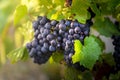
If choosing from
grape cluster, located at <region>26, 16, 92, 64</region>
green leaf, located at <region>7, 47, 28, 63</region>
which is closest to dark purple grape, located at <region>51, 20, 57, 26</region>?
grape cluster, located at <region>26, 16, 92, 64</region>

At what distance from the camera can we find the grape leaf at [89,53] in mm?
646

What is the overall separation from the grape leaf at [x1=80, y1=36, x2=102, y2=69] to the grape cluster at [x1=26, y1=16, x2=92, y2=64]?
14 millimetres

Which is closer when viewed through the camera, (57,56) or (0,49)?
(57,56)

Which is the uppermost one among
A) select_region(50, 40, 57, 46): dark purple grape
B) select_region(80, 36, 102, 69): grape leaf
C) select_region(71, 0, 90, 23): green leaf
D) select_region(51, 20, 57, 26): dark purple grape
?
select_region(71, 0, 90, 23): green leaf

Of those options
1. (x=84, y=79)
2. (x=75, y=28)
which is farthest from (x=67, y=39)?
(x=84, y=79)

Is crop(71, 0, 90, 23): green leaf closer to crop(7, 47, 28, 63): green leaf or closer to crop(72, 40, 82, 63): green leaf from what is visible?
crop(72, 40, 82, 63): green leaf

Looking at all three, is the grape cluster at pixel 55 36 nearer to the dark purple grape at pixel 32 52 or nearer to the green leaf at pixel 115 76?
the dark purple grape at pixel 32 52

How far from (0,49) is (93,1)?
0.61 m

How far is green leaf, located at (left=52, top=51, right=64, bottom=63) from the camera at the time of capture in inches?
27.8

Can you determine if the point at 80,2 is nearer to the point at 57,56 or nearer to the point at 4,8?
the point at 57,56

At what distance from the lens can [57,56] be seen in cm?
71

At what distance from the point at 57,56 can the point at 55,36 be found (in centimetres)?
6

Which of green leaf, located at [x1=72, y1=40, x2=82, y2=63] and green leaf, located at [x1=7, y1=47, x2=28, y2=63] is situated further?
green leaf, located at [x1=7, y1=47, x2=28, y2=63]

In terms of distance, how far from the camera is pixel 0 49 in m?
1.20
